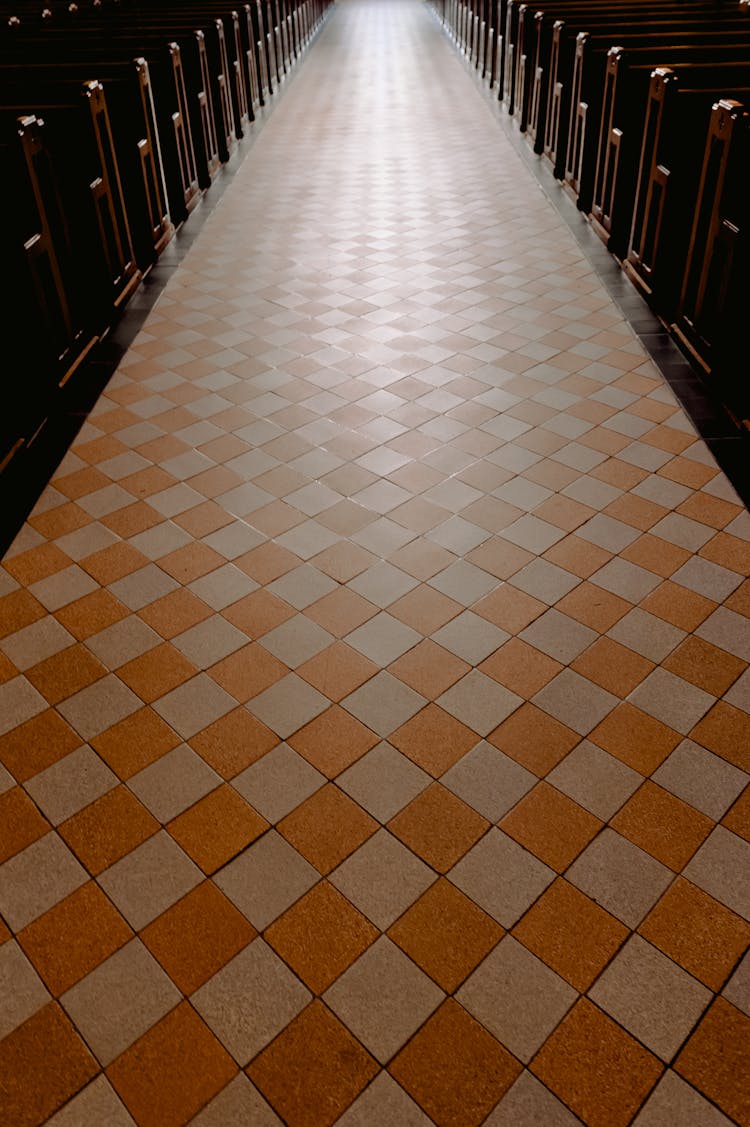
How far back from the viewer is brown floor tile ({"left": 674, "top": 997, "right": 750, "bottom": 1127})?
160 centimetres

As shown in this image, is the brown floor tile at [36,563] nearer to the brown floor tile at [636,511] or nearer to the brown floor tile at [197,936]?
the brown floor tile at [197,936]

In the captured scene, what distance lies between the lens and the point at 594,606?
2.77 m

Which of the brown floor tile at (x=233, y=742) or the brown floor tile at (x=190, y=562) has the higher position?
the brown floor tile at (x=190, y=562)

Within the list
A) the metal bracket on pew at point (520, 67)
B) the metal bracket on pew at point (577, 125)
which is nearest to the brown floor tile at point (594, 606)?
the metal bracket on pew at point (577, 125)

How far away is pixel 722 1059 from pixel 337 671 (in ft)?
4.49

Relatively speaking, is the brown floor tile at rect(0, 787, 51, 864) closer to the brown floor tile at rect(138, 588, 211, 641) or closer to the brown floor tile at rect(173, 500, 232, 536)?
the brown floor tile at rect(138, 588, 211, 641)

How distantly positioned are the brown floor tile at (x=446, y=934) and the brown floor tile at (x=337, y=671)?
70 centimetres

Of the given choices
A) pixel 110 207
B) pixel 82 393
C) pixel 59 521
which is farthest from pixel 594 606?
pixel 110 207

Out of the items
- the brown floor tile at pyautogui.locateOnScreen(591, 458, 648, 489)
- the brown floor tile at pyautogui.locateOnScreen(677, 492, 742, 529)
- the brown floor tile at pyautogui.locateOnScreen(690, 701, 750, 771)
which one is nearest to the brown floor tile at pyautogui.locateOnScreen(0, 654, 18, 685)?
the brown floor tile at pyautogui.locateOnScreen(690, 701, 750, 771)

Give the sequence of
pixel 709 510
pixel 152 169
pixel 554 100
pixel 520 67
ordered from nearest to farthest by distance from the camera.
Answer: pixel 709 510
pixel 152 169
pixel 554 100
pixel 520 67

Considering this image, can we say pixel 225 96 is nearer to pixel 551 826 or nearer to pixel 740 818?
pixel 551 826

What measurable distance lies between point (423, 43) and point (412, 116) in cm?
722

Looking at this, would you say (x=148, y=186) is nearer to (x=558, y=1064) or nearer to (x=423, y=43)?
(x=558, y=1064)

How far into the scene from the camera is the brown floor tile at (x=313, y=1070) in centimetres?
161
